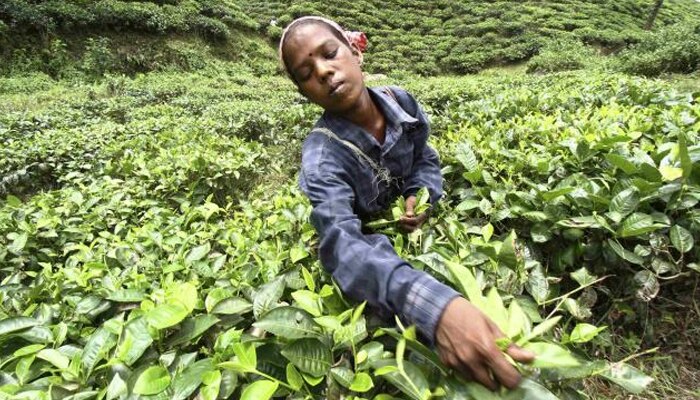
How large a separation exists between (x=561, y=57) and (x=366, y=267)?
648 inches

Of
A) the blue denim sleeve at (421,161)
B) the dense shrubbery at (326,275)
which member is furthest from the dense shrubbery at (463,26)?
the blue denim sleeve at (421,161)

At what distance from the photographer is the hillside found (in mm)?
13383

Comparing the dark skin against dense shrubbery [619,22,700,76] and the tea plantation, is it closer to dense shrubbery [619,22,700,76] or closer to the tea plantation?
the tea plantation

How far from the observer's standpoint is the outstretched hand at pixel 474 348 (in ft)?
2.60

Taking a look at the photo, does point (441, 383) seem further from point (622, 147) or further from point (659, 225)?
point (622, 147)

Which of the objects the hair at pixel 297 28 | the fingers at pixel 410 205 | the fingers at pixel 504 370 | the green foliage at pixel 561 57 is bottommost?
the green foliage at pixel 561 57

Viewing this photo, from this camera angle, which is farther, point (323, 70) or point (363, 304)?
point (323, 70)

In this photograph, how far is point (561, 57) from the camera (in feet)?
48.7

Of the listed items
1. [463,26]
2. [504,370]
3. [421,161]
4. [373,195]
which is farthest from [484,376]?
[463,26]

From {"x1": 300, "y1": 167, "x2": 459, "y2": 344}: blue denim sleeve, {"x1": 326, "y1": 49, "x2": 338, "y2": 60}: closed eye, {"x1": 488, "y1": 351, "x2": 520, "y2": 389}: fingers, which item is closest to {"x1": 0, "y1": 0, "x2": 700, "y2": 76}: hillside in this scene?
{"x1": 326, "y1": 49, "x2": 338, "y2": 60}: closed eye

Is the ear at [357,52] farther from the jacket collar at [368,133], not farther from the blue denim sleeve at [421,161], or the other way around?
the blue denim sleeve at [421,161]

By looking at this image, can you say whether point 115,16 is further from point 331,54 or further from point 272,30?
point 331,54

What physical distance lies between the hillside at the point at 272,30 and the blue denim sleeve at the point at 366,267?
49.6 ft

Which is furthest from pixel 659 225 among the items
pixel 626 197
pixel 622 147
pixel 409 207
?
pixel 409 207
